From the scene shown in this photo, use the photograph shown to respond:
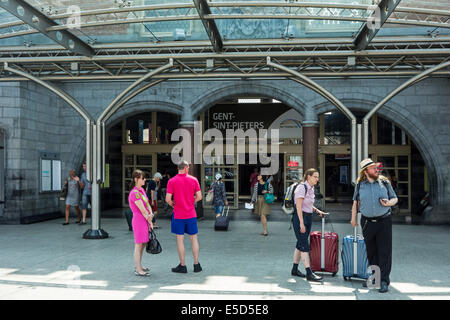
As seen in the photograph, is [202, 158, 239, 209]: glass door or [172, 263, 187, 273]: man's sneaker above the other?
[202, 158, 239, 209]: glass door

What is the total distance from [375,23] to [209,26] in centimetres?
308

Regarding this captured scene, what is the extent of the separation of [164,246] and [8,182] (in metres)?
6.17

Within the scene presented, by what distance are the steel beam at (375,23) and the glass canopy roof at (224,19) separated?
129 millimetres

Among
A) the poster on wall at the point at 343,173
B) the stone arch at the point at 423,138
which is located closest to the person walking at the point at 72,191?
the stone arch at the point at 423,138

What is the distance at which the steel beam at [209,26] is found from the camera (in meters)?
8.41

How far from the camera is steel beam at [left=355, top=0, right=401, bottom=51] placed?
26.3 ft

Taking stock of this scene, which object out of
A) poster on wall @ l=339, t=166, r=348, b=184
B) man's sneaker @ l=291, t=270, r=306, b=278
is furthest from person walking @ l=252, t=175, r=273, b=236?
poster on wall @ l=339, t=166, r=348, b=184

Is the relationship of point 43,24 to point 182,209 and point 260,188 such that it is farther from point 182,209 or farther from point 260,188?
point 260,188

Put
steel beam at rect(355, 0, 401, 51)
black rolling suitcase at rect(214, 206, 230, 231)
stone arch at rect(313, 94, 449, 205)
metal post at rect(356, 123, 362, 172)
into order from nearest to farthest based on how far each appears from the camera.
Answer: steel beam at rect(355, 0, 401, 51)
metal post at rect(356, 123, 362, 172)
black rolling suitcase at rect(214, 206, 230, 231)
stone arch at rect(313, 94, 449, 205)

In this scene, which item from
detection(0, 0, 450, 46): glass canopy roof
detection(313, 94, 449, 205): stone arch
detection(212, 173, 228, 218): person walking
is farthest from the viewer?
detection(313, 94, 449, 205): stone arch

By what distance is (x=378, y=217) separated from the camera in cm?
597

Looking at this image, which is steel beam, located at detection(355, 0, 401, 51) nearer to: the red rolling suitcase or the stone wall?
the red rolling suitcase

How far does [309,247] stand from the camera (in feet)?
22.2

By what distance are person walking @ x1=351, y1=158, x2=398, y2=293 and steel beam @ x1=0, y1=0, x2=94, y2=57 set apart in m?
6.51
